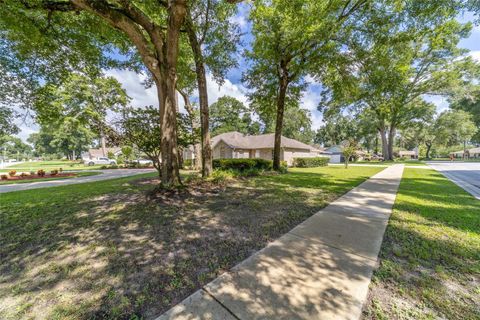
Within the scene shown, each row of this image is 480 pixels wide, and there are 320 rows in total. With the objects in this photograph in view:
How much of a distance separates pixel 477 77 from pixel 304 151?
25561 mm

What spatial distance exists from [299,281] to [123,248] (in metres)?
2.79

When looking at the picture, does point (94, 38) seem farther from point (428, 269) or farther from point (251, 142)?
point (251, 142)

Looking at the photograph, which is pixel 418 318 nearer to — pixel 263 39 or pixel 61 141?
pixel 263 39

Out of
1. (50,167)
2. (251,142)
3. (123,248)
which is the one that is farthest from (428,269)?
(50,167)

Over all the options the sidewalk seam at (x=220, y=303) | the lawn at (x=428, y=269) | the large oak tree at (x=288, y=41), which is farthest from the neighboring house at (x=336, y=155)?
the sidewalk seam at (x=220, y=303)

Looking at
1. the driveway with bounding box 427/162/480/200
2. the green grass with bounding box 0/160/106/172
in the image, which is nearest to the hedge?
the driveway with bounding box 427/162/480/200

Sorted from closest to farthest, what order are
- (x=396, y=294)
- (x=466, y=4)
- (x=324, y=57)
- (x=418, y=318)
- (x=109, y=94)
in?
(x=418, y=318), (x=396, y=294), (x=466, y=4), (x=324, y=57), (x=109, y=94)

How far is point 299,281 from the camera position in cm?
228

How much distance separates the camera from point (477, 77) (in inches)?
996

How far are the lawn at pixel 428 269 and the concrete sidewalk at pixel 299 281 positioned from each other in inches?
6.7

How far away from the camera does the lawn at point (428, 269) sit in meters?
1.89

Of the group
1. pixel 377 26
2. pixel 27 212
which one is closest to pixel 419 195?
pixel 377 26

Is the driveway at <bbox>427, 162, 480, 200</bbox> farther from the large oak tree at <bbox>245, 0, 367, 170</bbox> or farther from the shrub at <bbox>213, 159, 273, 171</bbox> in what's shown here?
the shrub at <bbox>213, 159, 273, 171</bbox>

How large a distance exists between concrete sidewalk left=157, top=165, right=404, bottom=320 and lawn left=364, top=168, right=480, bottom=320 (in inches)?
6.7
